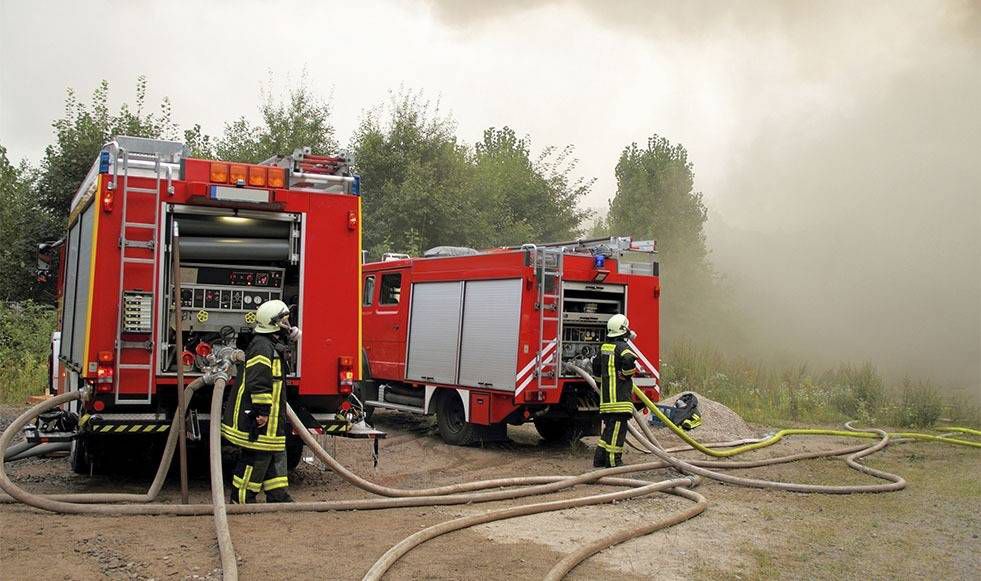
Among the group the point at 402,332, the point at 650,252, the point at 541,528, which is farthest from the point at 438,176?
the point at 541,528

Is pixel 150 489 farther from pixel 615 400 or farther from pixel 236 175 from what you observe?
pixel 615 400

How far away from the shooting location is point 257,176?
7949 millimetres

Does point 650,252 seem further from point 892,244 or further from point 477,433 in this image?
point 892,244

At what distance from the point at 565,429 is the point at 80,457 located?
6.15m

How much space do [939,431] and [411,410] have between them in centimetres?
896

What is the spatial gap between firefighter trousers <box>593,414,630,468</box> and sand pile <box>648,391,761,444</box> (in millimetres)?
3274

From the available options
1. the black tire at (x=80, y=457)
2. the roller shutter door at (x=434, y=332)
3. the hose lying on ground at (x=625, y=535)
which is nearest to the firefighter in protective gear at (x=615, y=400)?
the hose lying on ground at (x=625, y=535)

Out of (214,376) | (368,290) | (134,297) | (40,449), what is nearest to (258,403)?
(214,376)

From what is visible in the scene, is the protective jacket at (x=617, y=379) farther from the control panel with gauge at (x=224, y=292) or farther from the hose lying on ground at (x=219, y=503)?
the hose lying on ground at (x=219, y=503)

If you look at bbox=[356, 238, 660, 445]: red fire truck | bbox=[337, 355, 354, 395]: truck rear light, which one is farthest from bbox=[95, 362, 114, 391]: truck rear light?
bbox=[356, 238, 660, 445]: red fire truck

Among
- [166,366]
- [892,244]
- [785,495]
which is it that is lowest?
[785,495]

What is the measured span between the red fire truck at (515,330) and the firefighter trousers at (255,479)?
4104mm

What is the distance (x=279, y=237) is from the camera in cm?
824

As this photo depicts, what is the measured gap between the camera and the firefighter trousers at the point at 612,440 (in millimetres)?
9734
